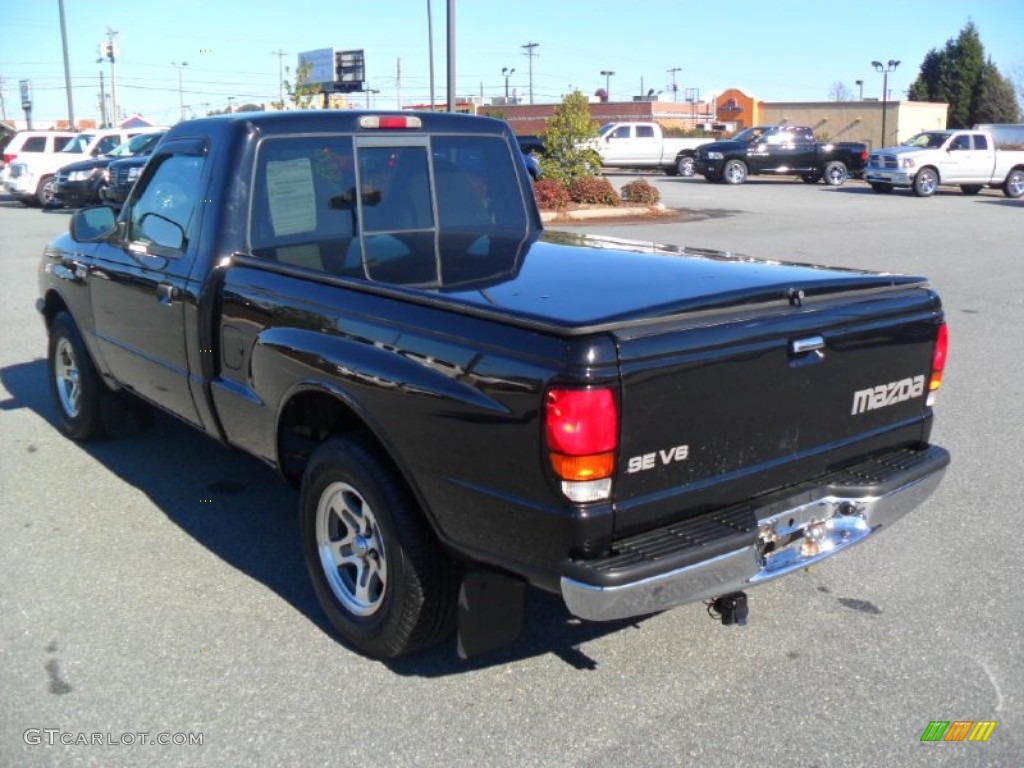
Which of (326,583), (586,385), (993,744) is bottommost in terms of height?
(993,744)

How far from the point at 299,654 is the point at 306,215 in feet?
6.51

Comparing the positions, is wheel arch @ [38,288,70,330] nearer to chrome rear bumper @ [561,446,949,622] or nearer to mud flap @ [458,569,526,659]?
mud flap @ [458,569,526,659]

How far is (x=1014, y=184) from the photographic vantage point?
30312 mm

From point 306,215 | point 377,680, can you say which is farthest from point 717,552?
point 306,215

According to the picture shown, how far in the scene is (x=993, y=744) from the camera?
3223mm

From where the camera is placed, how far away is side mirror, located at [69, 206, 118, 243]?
562 centimetres

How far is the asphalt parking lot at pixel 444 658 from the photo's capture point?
10.6 ft

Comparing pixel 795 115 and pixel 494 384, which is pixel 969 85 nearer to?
pixel 795 115

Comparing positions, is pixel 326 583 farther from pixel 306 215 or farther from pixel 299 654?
pixel 306 215

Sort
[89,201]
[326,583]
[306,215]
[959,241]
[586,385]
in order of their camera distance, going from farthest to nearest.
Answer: [89,201], [959,241], [306,215], [326,583], [586,385]

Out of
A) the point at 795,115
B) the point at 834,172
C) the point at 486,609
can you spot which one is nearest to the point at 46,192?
the point at 834,172

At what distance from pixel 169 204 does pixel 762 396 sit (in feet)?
10.3

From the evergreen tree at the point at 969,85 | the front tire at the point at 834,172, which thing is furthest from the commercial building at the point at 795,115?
the front tire at the point at 834,172

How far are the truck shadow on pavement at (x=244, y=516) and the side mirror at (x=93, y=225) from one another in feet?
4.18
